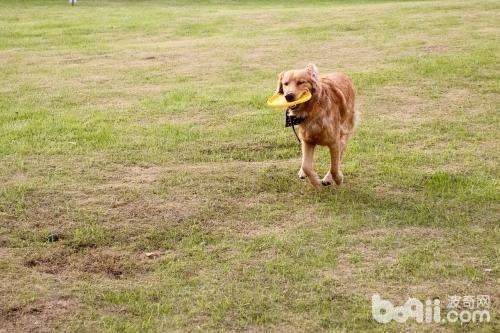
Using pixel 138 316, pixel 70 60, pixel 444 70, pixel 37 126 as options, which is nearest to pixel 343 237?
pixel 138 316

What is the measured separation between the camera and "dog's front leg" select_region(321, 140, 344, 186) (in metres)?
6.32

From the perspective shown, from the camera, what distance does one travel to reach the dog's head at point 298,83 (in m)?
5.95

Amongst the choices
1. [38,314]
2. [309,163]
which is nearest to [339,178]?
[309,163]

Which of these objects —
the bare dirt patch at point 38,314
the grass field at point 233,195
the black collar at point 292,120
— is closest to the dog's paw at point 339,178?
the grass field at point 233,195

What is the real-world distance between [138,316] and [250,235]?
137cm

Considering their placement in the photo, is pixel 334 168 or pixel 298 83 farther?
pixel 334 168

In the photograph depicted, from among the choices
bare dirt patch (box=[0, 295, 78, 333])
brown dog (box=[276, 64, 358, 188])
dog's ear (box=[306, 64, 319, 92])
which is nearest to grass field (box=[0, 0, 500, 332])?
bare dirt patch (box=[0, 295, 78, 333])

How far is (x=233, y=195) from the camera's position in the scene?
6.37 metres

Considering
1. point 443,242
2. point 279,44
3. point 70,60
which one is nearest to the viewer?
point 443,242

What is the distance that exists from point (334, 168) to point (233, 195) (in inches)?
36.7

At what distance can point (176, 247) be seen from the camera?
17.6 feet

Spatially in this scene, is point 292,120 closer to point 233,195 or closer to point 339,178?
point 339,178

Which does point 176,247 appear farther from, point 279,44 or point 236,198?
point 279,44

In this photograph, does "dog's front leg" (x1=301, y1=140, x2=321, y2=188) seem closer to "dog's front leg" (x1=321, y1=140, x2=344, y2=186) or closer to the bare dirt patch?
"dog's front leg" (x1=321, y1=140, x2=344, y2=186)
